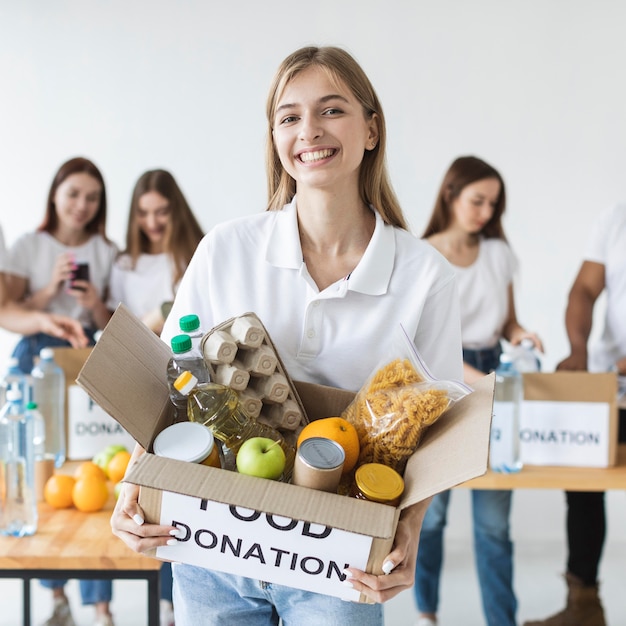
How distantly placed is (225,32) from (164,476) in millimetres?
2789

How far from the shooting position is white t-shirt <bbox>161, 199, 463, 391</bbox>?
1.10m

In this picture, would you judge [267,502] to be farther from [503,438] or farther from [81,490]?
[503,438]

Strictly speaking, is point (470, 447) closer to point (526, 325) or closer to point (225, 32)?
point (526, 325)

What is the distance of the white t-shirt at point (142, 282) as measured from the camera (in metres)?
2.66

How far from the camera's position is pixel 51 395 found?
1.81 metres

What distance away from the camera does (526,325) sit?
3.23 m

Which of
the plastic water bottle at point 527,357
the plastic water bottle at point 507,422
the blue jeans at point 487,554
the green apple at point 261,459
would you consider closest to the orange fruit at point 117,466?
the green apple at point 261,459

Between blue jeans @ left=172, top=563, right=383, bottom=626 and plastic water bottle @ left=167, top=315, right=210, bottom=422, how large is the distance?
0.25 meters

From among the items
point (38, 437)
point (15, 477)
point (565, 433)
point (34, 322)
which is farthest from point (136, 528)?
point (34, 322)

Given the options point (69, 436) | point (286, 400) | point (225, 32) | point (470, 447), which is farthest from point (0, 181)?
point (470, 447)

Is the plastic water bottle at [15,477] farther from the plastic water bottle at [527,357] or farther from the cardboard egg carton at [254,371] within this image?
the plastic water bottle at [527,357]

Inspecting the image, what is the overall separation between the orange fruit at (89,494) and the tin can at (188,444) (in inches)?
26.5

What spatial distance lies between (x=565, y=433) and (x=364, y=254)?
1.02 meters

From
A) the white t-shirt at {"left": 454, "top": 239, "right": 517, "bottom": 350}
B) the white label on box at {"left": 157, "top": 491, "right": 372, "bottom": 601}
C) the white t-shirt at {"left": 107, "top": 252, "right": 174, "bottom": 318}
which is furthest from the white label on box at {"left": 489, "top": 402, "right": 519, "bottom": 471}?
the white t-shirt at {"left": 107, "top": 252, "right": 174, "bottom": 318}
